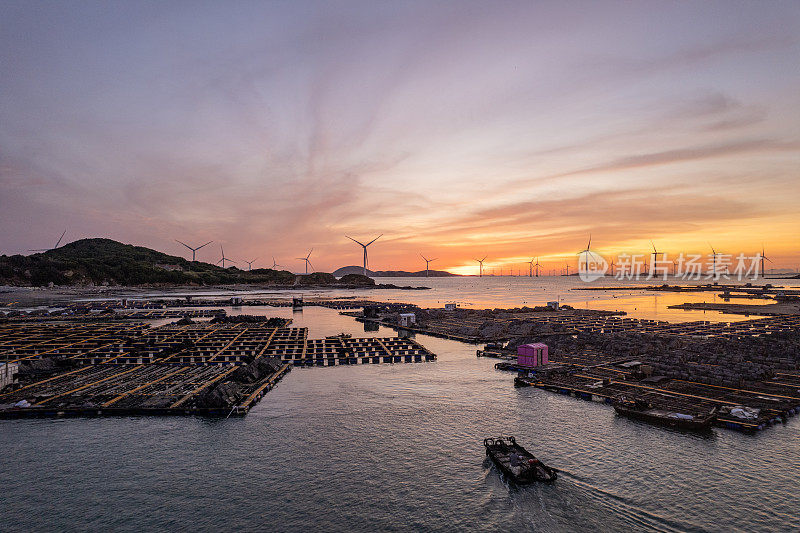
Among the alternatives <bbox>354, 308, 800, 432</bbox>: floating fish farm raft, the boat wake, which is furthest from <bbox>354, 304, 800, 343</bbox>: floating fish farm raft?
the boat wake

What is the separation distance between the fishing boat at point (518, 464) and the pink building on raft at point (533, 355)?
25738mm

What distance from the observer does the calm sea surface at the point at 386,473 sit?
2366cm

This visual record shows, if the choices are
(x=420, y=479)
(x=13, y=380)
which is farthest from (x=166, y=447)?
(x=13, y=380)

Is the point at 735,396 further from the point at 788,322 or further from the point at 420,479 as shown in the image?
the point at 788,322

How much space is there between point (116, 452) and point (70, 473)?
315 centimetres

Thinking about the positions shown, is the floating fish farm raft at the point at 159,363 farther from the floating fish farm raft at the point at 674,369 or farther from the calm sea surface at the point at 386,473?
the floating fish farm raft at the point at 674,369

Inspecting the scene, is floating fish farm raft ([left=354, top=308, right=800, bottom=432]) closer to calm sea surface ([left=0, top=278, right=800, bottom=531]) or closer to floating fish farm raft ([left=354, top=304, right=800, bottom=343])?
floating fish farm raft ([left=354, top=304, right=800, bottom=343])

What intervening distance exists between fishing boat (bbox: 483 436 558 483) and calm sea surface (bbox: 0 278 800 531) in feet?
2.11

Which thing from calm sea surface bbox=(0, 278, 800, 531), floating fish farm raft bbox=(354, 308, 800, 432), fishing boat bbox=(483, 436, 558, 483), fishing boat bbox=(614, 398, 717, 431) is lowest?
calm sea surface bbox=(0, 278, 800, 531)

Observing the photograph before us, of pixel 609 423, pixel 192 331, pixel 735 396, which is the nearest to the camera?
pixel 609 423

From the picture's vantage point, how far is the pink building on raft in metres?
54.2

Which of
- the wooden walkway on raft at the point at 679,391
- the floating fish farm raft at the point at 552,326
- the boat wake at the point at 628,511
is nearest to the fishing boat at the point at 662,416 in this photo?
the wooden walkway on raft at the point at 679,391

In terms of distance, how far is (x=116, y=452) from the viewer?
1248 inches

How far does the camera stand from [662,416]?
35688 mm
